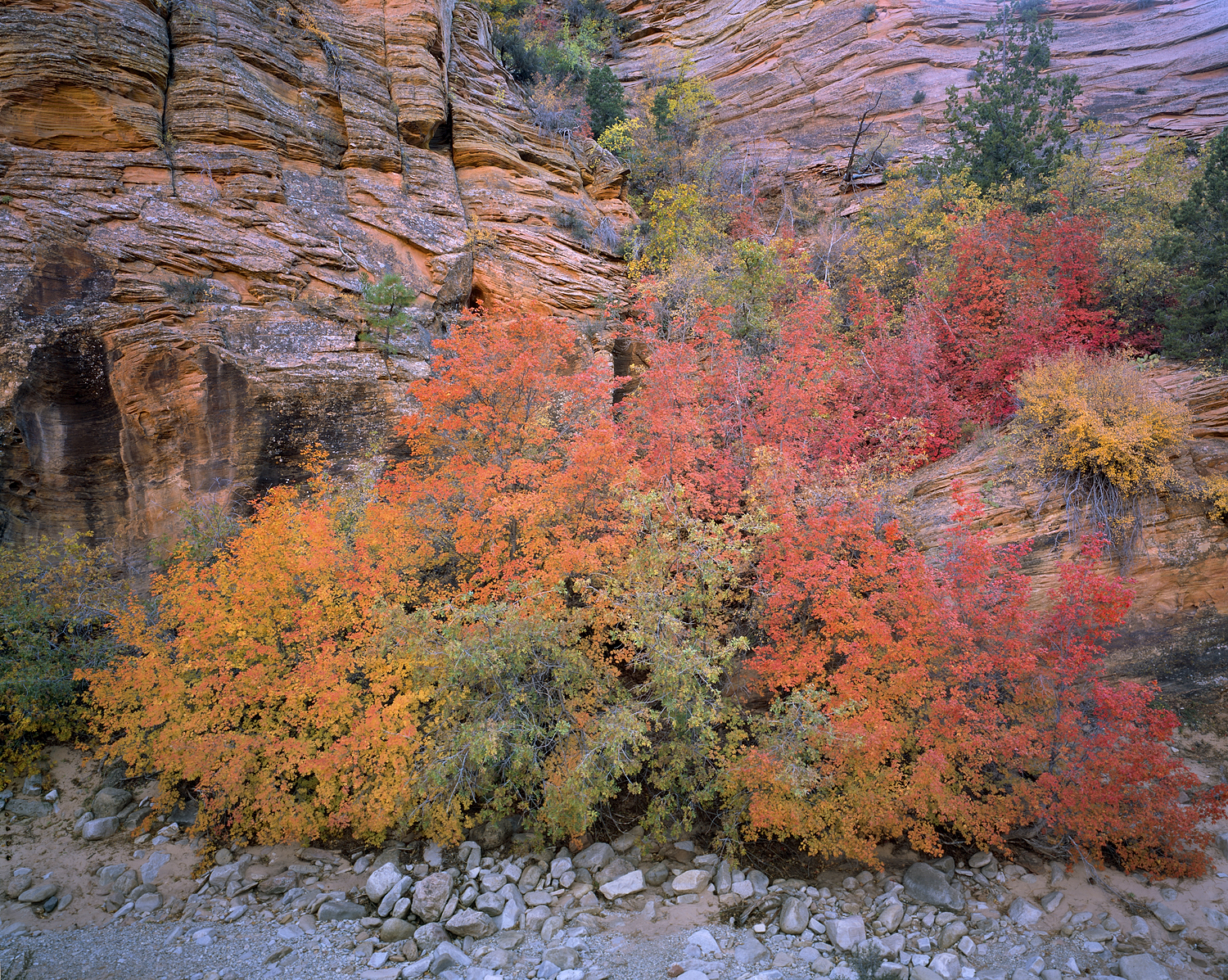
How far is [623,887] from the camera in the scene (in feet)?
32.0

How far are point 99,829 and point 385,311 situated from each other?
1228cm

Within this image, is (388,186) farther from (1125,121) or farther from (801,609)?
(1125,121)

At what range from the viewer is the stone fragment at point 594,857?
33.8 ft

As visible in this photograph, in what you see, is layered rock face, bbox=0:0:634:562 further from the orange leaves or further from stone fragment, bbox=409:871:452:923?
stone fragment, bbox=409:871:452:923

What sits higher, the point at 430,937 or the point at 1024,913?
the point at 1024,913

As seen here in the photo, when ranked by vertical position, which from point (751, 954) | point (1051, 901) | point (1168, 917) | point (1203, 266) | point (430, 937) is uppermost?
point (1203, 266)

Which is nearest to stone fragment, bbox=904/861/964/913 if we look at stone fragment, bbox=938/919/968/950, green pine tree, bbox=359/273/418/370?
stone fragment, bbox=938/919/968/950

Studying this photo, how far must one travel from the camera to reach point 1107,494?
1195 cm

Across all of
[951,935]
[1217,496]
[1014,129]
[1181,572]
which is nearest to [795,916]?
[951,935]

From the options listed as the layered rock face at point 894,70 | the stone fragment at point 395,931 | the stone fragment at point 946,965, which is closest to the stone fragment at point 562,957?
the stone fragment at point 395,931

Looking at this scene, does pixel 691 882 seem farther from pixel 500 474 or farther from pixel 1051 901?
pixel 500 474

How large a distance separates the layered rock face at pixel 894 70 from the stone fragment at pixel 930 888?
28656 mm

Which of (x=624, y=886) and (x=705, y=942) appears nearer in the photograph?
(x=705, y=942)

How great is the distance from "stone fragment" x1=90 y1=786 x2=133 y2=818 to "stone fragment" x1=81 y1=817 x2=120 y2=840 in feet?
0.63
